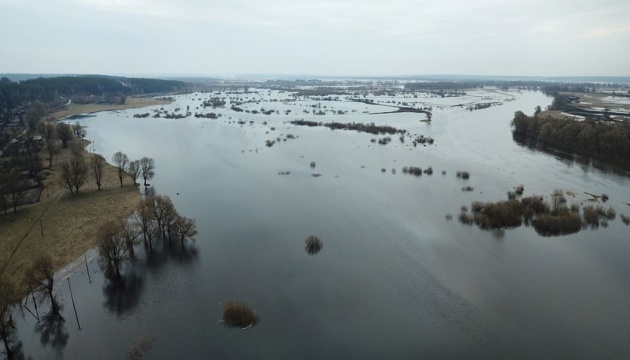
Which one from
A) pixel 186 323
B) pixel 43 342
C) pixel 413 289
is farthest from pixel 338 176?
pixel 43 342

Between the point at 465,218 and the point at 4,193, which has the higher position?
the point at 4,193

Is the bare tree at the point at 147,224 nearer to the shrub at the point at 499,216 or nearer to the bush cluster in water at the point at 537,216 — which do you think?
the bush cluster in water at the point at 537,216

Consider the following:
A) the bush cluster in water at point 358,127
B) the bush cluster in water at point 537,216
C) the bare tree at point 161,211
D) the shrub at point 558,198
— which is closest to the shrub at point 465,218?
the bush cluster in water at point 537,216

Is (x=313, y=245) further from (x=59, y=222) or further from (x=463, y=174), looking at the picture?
(x=463, y=174)

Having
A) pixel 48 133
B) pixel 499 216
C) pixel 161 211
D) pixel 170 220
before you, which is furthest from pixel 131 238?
pixel 48 133

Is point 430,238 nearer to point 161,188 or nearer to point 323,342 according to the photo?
point 323,342

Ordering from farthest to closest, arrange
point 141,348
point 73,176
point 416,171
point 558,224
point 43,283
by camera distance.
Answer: point 416,171 → point 73,176 → point 558,224 → point 43,283 → point 141,348

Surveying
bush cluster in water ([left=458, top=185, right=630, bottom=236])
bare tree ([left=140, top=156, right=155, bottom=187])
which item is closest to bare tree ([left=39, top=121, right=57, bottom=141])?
bare tree ([left=140, top=156, right=155, bottom=187])

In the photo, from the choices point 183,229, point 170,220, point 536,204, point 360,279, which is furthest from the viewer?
point 536,204
